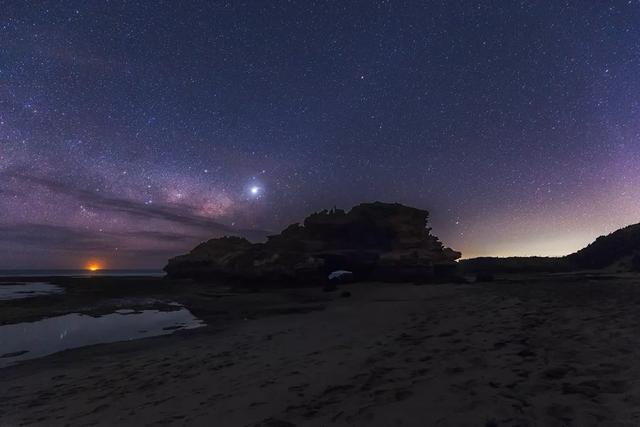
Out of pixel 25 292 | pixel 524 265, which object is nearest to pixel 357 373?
pixel 25 292

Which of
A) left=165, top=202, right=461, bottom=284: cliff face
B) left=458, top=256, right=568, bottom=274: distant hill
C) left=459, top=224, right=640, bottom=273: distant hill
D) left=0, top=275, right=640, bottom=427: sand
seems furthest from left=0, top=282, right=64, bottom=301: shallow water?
left=459, top=224, right=640, bottom=273: distant hill

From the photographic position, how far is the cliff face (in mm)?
36344

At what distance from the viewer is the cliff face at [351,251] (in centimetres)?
3634

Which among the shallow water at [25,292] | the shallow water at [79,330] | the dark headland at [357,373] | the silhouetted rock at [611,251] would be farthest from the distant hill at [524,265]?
the shallow water at [25,292]

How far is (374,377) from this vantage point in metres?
5.41

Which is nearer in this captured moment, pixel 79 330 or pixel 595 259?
pixel 79 330

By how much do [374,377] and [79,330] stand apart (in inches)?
552

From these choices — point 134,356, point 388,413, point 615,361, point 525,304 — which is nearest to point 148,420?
point 388,413

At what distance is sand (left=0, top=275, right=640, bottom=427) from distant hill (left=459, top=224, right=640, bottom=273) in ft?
137

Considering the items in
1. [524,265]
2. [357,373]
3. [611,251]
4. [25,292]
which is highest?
[611,251]

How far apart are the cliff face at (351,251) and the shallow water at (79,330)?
18.5 meters

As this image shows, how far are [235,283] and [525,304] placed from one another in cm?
3305

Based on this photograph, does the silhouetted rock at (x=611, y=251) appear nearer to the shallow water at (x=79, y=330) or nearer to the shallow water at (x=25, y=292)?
the shallow water at (x=79, y=330)

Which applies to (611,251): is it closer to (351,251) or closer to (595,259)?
(595,259)
